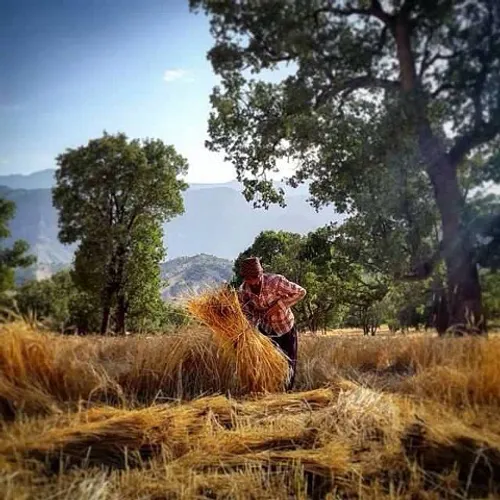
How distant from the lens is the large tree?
39.0 feet

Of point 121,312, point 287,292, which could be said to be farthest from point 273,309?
point 121,312

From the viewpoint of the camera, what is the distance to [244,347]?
14.6 ft

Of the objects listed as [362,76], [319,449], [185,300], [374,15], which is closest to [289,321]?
[185,300]

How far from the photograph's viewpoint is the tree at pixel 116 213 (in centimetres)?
2291

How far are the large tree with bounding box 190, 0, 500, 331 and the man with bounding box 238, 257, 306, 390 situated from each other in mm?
6929

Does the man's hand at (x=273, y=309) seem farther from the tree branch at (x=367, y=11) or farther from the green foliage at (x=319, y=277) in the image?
the green foliage at (x=319, y=277)

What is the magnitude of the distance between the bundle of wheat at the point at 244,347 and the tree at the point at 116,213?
1805 centimetres

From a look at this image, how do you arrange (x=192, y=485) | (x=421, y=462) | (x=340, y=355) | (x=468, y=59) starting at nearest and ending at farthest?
(x=192, y=485) → (x=421, y=462) → (x=340, y=355) → (x=468, y=59)

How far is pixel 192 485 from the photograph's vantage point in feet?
7.16

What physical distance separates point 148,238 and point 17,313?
21598 mm

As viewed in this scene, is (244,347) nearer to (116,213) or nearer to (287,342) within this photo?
(287,342)

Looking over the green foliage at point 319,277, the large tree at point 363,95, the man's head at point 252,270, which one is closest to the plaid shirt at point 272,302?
the man's head at point 252,270

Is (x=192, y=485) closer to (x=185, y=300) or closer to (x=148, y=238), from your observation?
(x=185, y=300)

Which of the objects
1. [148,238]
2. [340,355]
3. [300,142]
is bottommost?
[340,355]
